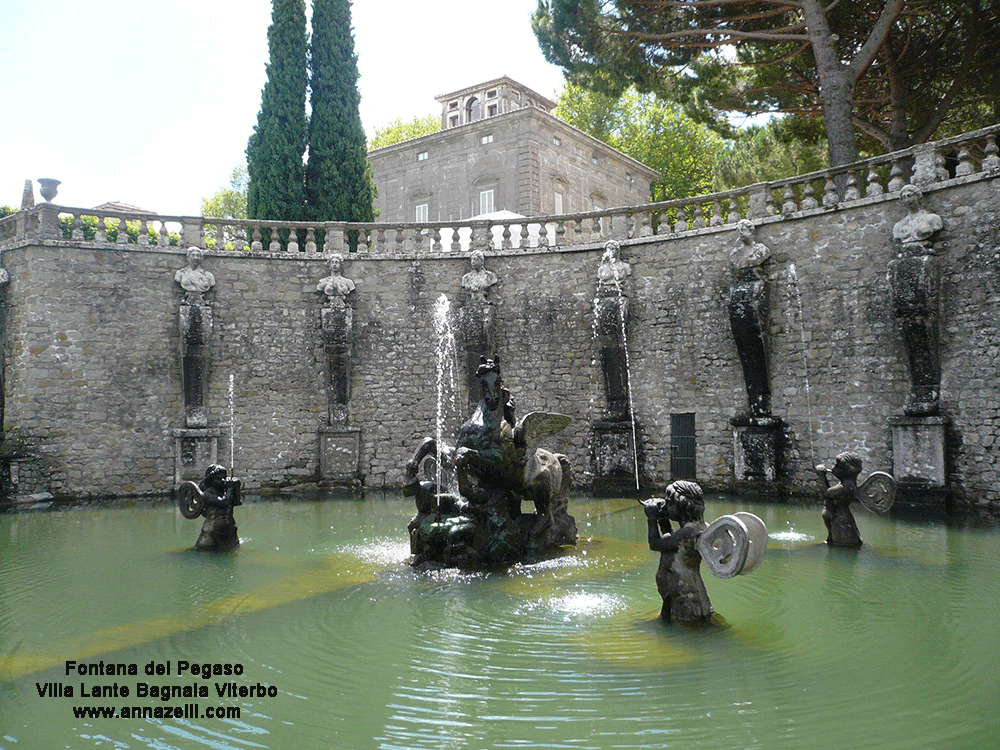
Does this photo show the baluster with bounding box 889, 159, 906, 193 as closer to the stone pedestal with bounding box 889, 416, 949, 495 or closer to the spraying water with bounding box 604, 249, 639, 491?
the stone pedestal with bounding box 889, 416, 949, 495

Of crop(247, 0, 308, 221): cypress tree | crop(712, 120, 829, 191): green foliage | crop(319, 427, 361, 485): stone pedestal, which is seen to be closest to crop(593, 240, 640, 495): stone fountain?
crop(319, 427, 361, 485): stone pedestal

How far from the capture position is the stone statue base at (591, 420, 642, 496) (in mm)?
14492

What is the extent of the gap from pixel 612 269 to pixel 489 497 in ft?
26.7

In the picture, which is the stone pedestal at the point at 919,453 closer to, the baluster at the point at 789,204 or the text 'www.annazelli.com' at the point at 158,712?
the baluster at the point at 789,204

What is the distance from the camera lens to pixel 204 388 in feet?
48.8

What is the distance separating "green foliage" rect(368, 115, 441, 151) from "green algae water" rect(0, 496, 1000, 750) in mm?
37044

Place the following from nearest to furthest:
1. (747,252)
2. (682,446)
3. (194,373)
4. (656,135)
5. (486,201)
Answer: (747,252), (682,446), (194,373), (486,201), (656,135)

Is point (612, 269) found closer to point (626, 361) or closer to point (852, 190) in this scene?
point (626, 361)

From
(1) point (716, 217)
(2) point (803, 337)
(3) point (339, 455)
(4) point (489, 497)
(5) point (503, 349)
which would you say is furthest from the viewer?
(5) point (503, 349)

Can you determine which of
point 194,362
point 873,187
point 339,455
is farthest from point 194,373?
point 873,187

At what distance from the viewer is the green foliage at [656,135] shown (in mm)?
35750

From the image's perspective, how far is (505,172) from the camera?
28.1m

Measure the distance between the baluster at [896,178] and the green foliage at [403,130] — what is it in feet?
108

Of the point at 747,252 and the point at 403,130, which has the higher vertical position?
the point at 403,130
